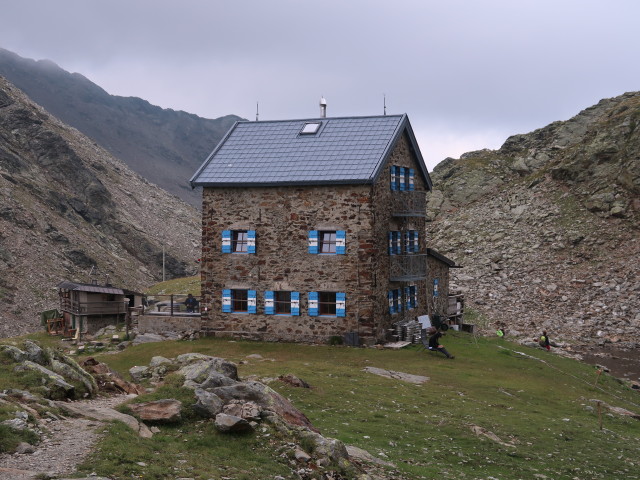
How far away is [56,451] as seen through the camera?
12.7 metres

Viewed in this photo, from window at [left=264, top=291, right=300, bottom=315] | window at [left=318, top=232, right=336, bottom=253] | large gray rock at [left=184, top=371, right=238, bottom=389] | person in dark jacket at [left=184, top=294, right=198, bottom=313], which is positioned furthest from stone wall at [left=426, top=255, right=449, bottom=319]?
large gray rock at [left=184, top=371, right=238, bottom=389]

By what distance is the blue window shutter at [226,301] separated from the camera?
39266 mm

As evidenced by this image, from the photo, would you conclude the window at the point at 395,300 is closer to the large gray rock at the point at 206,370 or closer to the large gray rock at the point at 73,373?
the large gray rock at the point at 206,370

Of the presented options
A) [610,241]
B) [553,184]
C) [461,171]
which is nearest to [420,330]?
[610,241]

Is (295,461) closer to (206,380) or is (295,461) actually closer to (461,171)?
(206,380)

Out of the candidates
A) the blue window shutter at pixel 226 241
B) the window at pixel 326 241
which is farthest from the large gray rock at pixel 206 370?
the blue window shutter at pixel 226 241

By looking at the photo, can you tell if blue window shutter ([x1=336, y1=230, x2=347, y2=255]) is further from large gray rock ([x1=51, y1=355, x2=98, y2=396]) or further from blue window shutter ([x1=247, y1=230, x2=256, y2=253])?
large gray rock ([x1=51, y1=355, x2=98, y2=396])

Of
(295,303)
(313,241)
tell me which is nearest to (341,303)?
(295,303)

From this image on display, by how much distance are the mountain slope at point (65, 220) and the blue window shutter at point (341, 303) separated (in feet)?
147

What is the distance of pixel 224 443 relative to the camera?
49.7ft

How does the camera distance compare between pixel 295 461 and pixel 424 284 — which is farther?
pixel 424 284

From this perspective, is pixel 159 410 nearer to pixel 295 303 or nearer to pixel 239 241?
pixel 295 303

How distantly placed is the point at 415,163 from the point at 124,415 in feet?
106

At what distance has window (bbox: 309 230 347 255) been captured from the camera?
37156 millimetres
